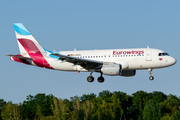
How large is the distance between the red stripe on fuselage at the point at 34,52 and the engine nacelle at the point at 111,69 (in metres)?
9.63

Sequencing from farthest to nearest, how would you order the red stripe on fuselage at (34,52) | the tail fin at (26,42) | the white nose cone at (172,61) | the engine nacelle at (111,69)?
the tail fin at (26,42) → the red stripe on fuselage at (34,52) → the white nose cone at (172,61) → the engine nacelle at (111,69)

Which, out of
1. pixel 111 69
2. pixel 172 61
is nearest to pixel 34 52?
pixel 111 69

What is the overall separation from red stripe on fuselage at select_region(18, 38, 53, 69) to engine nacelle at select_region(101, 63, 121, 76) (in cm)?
963

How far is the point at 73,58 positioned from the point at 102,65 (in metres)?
4.89

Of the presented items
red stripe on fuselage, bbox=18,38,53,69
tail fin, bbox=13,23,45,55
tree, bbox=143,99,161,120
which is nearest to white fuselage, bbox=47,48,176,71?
red stripe on fuselage, bbox=18,38,53,69

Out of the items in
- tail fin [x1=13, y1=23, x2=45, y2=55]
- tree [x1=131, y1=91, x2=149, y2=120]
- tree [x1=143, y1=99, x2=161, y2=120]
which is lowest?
tree [x1=143, y1=99, x2=161, y2=120]

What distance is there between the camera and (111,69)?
182 ft

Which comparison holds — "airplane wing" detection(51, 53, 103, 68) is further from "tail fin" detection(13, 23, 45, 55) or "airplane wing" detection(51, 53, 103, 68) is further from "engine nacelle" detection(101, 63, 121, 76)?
"tail fin" detection(13, 23, 45, 55)

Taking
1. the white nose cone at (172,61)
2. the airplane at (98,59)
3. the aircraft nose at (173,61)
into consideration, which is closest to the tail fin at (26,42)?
the airplane at (98,59)

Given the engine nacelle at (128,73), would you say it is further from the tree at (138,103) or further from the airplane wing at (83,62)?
the tree at (138,103)

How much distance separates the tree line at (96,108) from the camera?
4186 inches

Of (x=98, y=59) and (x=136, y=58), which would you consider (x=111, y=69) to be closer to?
(x=98, y=59)

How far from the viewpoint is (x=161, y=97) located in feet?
476

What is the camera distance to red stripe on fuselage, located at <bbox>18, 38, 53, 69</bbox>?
59.9 m
